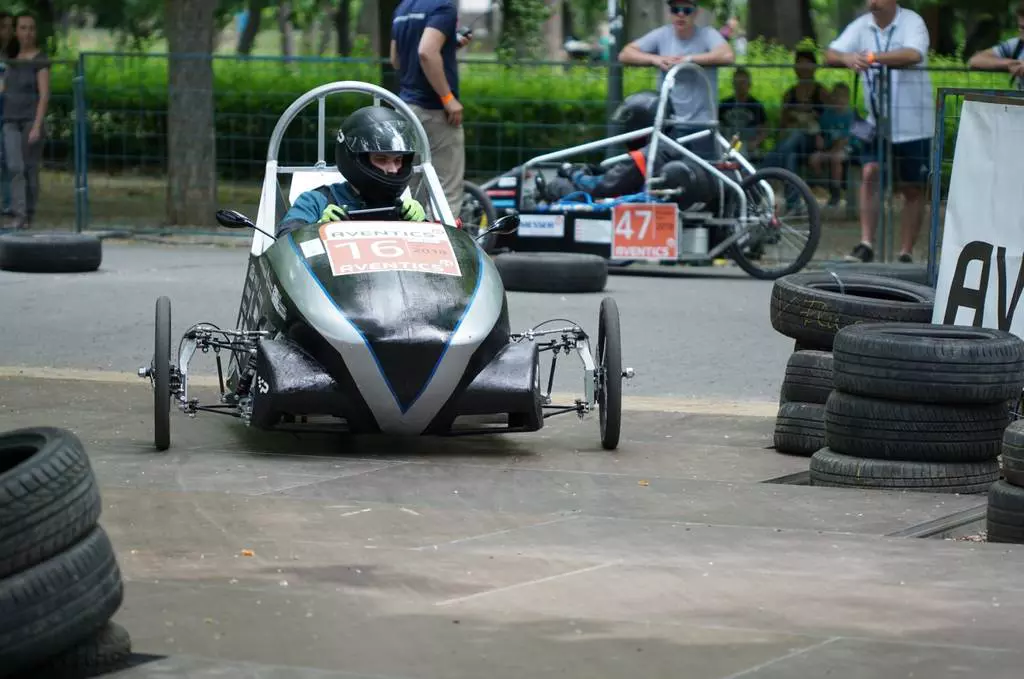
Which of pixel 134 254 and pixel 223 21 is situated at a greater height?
pixel 223 21

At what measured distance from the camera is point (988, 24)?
2612 centimetres

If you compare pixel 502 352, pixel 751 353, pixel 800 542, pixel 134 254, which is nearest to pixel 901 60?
pixel 751 353

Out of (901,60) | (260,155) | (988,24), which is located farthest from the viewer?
(988,24)

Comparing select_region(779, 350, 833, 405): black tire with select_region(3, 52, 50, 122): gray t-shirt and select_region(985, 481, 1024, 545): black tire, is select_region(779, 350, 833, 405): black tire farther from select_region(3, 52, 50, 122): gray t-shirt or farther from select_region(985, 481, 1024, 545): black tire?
select_region(3, 52, 50, 122): gray t-shirt

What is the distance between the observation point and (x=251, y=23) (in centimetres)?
3531

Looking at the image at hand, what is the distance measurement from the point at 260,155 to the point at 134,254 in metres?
1.92

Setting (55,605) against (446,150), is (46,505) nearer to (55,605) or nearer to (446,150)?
(55,605)

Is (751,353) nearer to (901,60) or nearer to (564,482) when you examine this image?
→ (564,482)

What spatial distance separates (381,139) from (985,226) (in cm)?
262

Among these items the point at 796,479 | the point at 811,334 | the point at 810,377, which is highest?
the point at 811,334

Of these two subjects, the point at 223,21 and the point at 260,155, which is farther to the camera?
the point at 223,21

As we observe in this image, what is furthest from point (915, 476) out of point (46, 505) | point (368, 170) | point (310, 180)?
point (46, 505)

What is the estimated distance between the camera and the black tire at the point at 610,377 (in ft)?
25.5

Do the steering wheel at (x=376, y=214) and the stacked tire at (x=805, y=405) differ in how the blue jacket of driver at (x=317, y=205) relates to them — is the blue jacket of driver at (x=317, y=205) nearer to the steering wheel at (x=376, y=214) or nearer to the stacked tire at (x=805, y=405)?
the steering wheel at (x=376, y=214)
